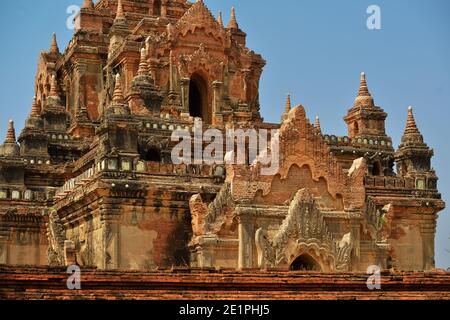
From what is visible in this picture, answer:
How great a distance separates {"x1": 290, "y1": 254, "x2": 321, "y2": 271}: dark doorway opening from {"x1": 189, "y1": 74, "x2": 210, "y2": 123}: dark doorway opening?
11893mm

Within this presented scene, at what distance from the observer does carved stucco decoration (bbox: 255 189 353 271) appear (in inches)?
1294

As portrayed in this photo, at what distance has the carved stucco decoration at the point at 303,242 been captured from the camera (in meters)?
32.9

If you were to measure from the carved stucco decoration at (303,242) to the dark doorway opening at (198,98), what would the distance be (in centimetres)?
1158

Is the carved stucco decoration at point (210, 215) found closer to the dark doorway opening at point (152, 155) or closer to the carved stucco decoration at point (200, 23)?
the dark doorway opening at point (152, 155)

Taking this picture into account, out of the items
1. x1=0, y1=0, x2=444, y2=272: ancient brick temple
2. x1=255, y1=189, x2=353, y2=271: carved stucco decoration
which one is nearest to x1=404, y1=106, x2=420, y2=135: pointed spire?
x1=0, y1=0, x2=444, y2=272: ancient brick temple

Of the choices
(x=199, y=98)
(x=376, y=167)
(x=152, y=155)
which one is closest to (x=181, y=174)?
(x=152, y=155)

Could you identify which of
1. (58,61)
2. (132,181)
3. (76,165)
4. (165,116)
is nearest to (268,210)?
(132,181)

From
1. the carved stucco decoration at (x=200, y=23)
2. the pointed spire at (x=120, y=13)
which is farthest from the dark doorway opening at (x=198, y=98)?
the pointed spire at (x=120, y=13)

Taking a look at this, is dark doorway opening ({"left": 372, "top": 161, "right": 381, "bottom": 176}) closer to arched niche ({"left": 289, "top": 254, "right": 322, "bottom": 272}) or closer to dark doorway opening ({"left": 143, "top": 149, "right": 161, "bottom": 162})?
arched niche ({"left": 289, "top": 254, "right": 322, "bottom": 272})

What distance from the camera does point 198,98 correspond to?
4509 centimetres

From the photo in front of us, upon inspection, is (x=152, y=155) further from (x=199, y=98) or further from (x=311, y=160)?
(x=199, y=98)

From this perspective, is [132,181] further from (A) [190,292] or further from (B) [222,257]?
(A) [190,292]

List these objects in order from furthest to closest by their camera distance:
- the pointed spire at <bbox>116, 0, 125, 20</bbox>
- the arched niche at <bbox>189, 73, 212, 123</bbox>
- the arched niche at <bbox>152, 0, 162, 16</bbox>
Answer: the arched niche at <bbox>152, 0, 162, 16</bbox>, the pointed spire at <bbox>116, 0, 125, 20</bbox>, the arched niche at <bbox>189, 73, 212, 123</bbox>

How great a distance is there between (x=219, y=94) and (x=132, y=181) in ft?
39.0
